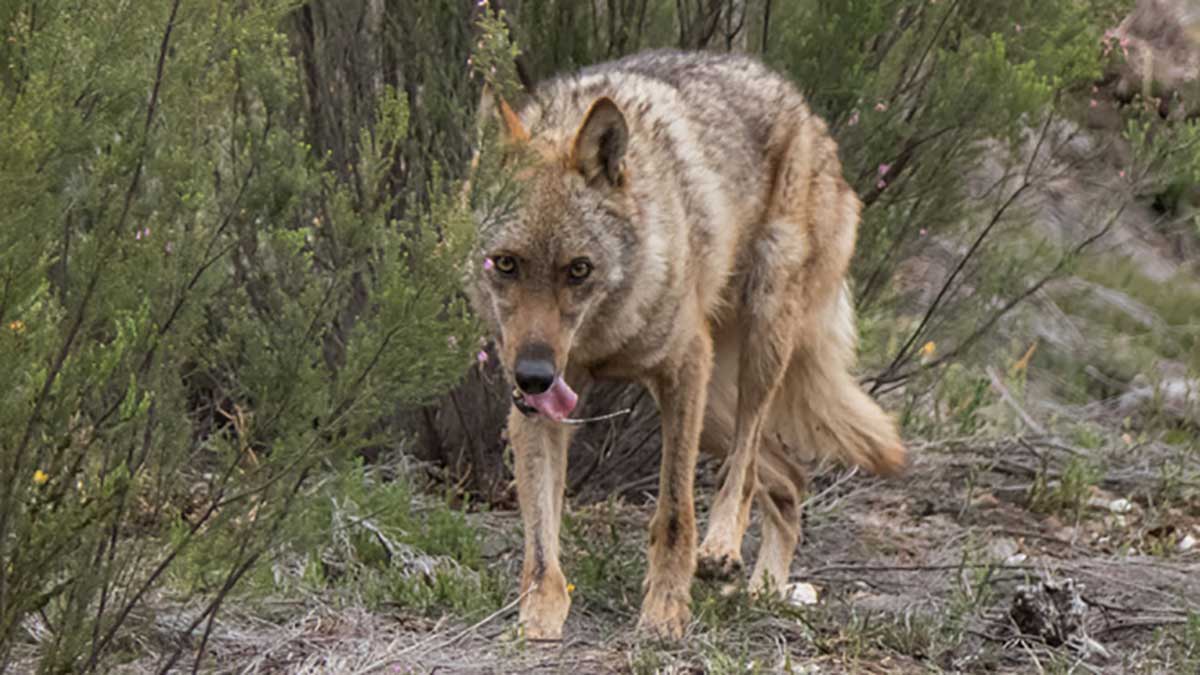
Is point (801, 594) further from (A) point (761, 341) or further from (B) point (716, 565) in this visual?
(A) point (761, 341)

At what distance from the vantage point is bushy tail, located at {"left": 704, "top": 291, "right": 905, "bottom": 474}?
6.43m

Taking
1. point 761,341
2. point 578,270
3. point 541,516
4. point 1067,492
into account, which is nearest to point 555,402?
point 578,270

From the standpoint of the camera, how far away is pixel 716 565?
226 inches

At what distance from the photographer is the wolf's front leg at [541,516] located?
5074mm

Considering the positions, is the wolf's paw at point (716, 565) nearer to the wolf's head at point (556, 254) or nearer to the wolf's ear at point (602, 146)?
the wolf's head at point (556, 254)

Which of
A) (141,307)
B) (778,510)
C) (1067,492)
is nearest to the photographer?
(141,307)

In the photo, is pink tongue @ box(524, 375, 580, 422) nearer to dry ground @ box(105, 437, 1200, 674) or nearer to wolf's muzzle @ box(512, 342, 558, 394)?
wolf's muzzle @ box(512, 342, 558, 394)

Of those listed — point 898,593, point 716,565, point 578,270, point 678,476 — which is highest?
point 578,270

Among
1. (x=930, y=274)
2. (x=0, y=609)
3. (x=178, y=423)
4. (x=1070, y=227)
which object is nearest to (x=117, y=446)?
(x=178, y=423)

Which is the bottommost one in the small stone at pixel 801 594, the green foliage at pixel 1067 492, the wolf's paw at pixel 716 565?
the green foliage at pixel 1067 492

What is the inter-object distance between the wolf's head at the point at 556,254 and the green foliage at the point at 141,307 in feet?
2.49

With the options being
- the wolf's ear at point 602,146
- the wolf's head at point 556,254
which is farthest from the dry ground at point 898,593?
the wolf's ear at point 602,146

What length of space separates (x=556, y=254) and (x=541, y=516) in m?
0.84

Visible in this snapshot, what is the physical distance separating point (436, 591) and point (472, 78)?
2.20 metres
